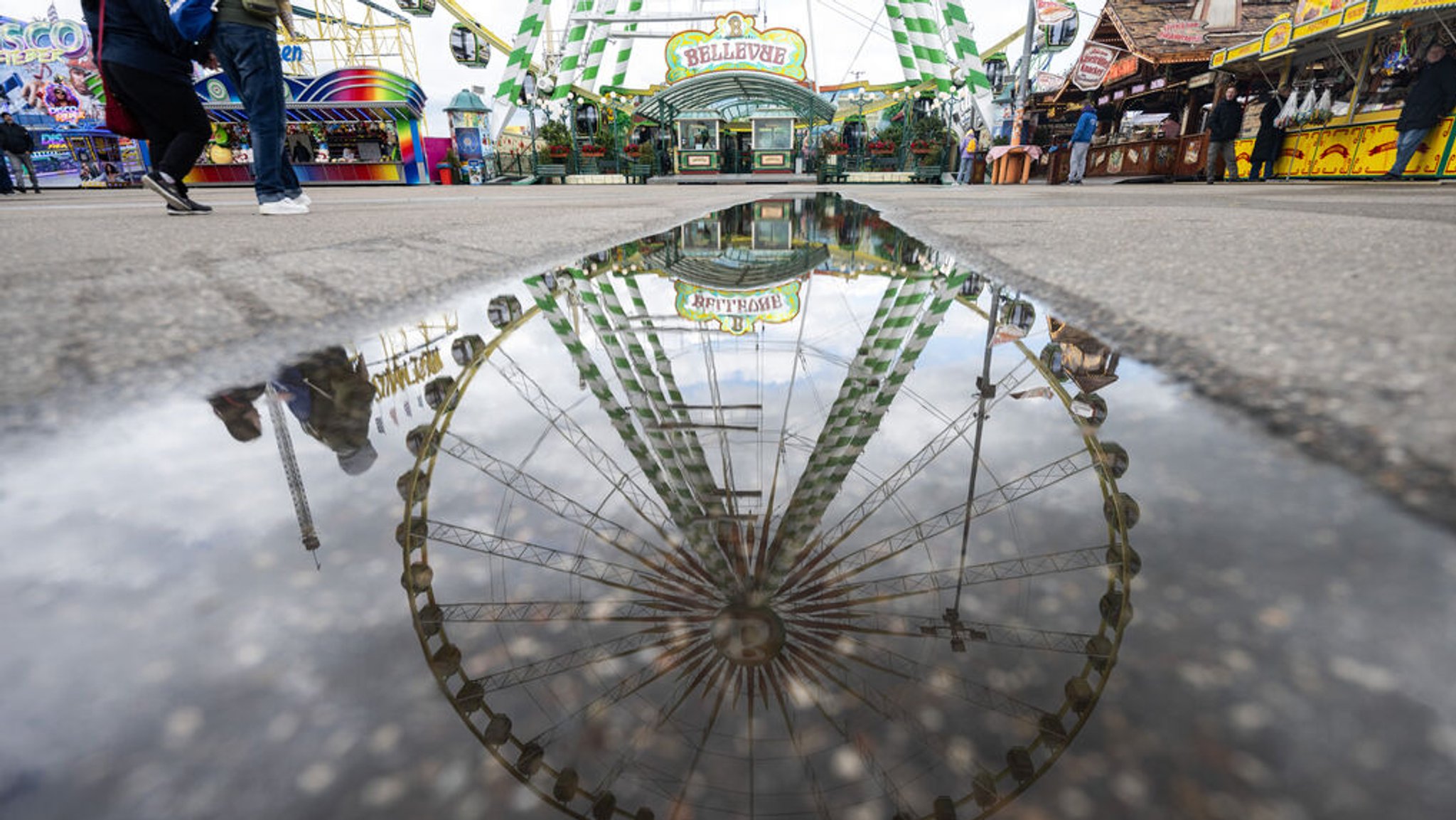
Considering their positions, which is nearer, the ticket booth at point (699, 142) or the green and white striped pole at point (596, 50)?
the green and white striped pole at point (596, 50)

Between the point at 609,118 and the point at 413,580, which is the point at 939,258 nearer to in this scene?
the point at 413,580

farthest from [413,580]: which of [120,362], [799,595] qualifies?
[120,362]

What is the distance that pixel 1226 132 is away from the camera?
9875mm

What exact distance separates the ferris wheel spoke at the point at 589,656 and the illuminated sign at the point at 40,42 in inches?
1305

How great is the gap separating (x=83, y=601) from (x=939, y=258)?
7.86 ft

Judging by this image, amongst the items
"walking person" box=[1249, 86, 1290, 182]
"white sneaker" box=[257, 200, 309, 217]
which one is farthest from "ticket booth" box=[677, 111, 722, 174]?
"white sneaker" box=[257, 200, 309, 217]

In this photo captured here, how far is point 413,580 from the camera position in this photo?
19.7 inches

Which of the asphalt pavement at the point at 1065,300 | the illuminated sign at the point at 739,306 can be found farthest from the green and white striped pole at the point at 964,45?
the illuminated sign at the point at 739,306

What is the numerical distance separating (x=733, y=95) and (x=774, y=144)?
2.09 metres

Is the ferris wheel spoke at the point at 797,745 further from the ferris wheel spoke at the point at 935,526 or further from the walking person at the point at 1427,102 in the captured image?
the walking person at the point at 1427,102

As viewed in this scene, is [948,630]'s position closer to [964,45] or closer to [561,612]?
[561,612]

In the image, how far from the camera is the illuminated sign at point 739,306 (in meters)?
1.50

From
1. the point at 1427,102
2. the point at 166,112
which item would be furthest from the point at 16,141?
the point at 1427,102

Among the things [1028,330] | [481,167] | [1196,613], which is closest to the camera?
[1196,613]
